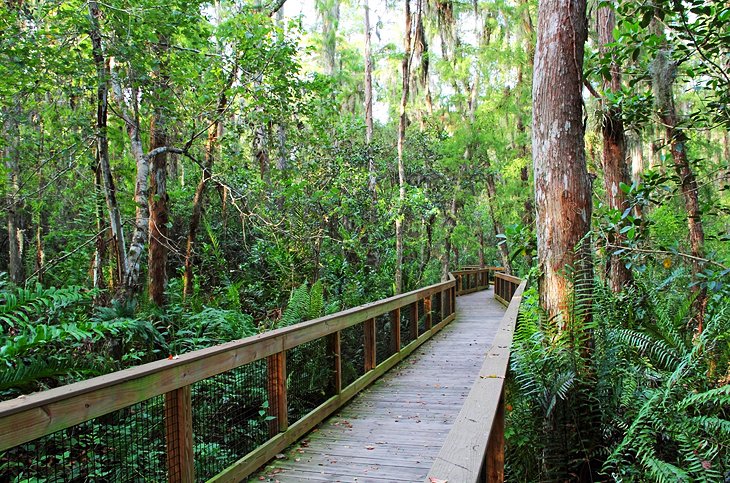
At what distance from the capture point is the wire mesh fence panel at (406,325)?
829 cm

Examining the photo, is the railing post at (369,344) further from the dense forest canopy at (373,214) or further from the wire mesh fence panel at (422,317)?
the wire mesh fence panel at (422,317)

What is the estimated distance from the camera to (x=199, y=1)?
740 centimetres

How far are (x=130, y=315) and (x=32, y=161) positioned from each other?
268 inches

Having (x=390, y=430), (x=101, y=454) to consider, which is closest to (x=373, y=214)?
(x=390, y=430)

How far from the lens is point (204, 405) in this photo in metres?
4.02

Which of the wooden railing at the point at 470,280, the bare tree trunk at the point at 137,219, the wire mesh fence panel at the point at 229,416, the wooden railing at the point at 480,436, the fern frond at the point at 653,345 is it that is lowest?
the wooden railing at the point at 470,280

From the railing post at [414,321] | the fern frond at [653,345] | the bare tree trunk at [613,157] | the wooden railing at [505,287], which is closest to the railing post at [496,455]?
the fern frond at [653,345]

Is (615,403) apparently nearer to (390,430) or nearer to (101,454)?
(390,430)

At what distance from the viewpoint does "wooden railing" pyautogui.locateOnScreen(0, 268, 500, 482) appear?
2.28 meters

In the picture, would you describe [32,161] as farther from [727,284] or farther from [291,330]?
[727,284]

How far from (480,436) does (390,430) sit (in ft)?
9.67

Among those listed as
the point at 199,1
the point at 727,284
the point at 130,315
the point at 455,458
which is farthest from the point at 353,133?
the point at 455,458

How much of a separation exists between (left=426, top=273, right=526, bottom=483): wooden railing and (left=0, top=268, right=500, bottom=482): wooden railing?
1.63 m

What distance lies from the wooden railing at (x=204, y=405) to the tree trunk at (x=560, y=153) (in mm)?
2170
